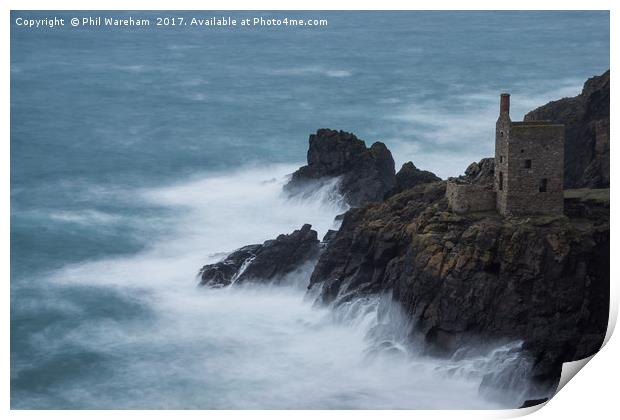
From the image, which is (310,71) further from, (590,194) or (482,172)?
(590,194)

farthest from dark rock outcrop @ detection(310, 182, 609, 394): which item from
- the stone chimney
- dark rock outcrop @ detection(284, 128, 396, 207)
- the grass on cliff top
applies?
dark rock outcrop @ detection(284, 128, 396, 207)

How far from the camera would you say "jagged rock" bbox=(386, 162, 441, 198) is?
71.1m

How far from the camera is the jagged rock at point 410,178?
71.1 m

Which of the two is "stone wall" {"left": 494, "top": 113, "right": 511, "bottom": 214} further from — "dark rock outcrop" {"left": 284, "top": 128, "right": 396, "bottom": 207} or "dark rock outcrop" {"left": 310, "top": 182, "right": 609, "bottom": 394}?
"dark rock outcrop" {"left": 284, "top": 128, "right": 396, "bottom": 207}

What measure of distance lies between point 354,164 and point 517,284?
1375 cm

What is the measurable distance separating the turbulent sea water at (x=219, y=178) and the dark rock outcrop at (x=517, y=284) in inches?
31.0

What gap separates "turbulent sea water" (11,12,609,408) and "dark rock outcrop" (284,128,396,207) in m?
0.85

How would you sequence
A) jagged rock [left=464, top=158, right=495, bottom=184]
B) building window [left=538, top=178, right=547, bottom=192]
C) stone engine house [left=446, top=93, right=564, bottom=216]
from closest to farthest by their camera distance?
stone engine house [left=446, top=93, right=564, bottom=216]
building window [left=538, top=178, right=547, bottom=192]
jagged rock [left=464, top=158, right=495, bottom=184]

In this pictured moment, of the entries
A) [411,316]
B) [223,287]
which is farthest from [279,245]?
[411,316]

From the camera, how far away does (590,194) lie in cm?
6556

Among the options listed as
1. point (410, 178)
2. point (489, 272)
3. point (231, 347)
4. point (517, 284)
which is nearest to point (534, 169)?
point (489, 272)

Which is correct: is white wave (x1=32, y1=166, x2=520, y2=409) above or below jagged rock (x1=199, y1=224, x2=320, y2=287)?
below

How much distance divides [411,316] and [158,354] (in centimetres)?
700

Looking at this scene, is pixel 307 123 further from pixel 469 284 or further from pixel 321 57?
pixel 469 284
